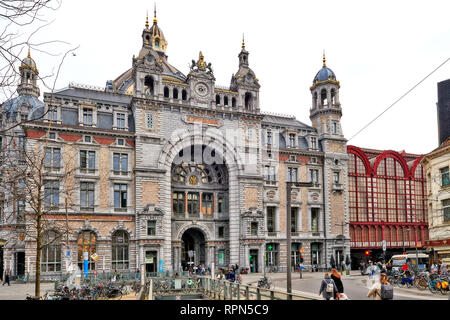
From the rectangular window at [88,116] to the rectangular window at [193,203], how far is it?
46.9ft

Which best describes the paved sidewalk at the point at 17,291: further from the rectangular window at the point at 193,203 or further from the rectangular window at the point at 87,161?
the rectangular window at the point at 193,203

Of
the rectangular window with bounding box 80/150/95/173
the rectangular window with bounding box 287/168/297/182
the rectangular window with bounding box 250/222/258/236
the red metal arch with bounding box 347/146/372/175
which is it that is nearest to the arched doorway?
the rectangular window with bounding box 250/222/258/236

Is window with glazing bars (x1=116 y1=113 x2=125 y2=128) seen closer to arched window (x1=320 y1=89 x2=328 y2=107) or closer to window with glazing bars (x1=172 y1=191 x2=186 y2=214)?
window with glazing bars (x1=172 y1=191 x2=186 y2=214)

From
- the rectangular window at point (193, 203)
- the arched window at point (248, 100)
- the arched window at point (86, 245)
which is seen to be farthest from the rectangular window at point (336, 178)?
the arched window at point (86, 245)

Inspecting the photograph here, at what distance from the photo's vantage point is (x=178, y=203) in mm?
54625

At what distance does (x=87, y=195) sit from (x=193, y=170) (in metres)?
13.5

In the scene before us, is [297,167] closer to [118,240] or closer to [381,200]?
[381,200]

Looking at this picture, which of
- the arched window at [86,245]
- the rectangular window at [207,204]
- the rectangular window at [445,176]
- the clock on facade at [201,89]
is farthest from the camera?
the rectangular window at [207,204]

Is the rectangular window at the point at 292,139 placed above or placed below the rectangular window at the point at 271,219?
above

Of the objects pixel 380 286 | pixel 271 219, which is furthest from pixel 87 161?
pixel 380 286

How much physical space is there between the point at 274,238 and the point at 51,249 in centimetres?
2557

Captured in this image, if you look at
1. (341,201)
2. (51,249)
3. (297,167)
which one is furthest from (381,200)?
(51,249)

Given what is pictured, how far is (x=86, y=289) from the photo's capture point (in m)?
28.7

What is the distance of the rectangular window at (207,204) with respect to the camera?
183 feet
